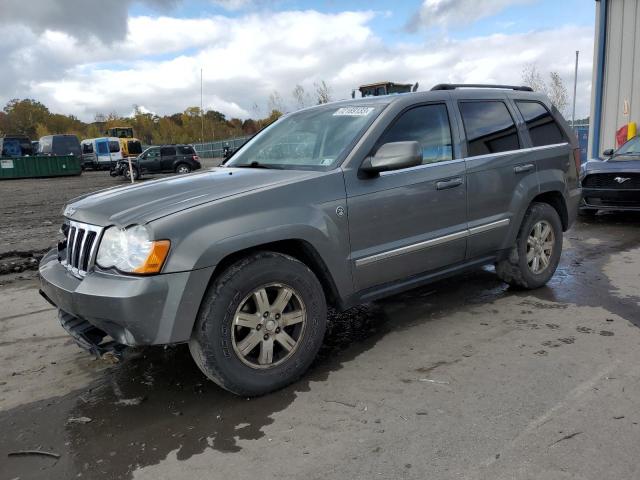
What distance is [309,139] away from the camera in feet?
13.3

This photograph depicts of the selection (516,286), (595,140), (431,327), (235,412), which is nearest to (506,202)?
(516,286)

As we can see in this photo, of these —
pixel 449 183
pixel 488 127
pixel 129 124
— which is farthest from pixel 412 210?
pixel 129 124

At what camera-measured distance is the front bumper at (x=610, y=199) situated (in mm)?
8195

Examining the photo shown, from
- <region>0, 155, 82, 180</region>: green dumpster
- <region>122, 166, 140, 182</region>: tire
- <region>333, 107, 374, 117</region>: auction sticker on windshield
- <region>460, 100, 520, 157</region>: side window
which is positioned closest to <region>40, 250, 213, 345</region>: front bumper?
<region>333, 107, 374, 117</region>: auction sticker on windshield

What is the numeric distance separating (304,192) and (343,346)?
1.26 m

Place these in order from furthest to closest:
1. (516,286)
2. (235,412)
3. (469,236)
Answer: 1. (516,286)
2. (469,236)
3. (235,412)

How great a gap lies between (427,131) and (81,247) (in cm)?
254

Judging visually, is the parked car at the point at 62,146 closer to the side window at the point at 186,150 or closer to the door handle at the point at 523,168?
the side window at the point at 186,150

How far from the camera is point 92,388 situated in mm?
3420

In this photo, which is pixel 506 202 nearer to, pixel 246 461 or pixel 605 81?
pixel 246 461

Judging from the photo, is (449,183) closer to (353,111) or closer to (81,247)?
(353,111)

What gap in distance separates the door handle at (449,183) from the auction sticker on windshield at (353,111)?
733 millimetres

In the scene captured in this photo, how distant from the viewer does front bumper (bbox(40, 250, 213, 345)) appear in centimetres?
275

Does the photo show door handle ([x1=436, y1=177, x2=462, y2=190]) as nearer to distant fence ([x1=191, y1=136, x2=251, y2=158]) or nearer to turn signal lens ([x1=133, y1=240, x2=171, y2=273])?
turn signal lens ([x1=133, y1=240, x2=171, y2=273])
